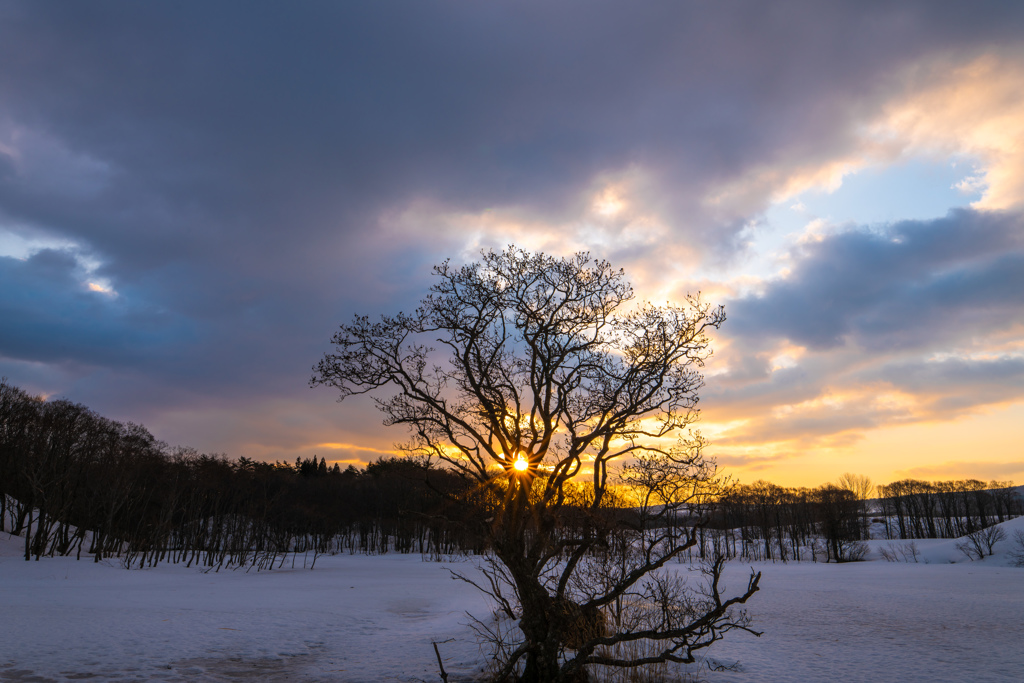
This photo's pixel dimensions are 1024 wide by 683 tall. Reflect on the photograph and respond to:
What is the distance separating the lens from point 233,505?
198 ft

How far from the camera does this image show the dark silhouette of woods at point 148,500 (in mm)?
45031

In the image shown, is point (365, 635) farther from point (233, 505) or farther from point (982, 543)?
point (982, 543)

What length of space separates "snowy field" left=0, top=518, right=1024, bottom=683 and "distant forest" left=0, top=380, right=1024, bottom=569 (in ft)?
10.7

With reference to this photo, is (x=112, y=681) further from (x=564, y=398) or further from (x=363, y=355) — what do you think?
(x=564, y=398)

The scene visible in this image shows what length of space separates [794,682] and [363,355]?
40.9 ft

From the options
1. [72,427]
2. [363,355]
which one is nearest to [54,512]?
[72,427]

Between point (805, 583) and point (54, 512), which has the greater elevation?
point (54, 512)

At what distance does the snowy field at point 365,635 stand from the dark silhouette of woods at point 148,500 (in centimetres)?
500

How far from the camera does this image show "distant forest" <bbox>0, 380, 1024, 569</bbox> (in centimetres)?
4178

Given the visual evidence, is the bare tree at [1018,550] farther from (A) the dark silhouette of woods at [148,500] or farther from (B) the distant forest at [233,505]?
(A) the dark silhouette of woods at [148,500]

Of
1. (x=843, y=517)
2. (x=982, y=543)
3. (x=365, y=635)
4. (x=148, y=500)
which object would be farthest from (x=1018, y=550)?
(x=148, y=500)

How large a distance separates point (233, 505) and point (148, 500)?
27.1 feet

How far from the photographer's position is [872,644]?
15.6 metres

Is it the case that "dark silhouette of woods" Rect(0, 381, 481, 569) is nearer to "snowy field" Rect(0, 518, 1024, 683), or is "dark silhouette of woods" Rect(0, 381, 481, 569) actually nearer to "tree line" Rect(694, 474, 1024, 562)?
"snowy field" Rect(0, 518, 1024, 683)
